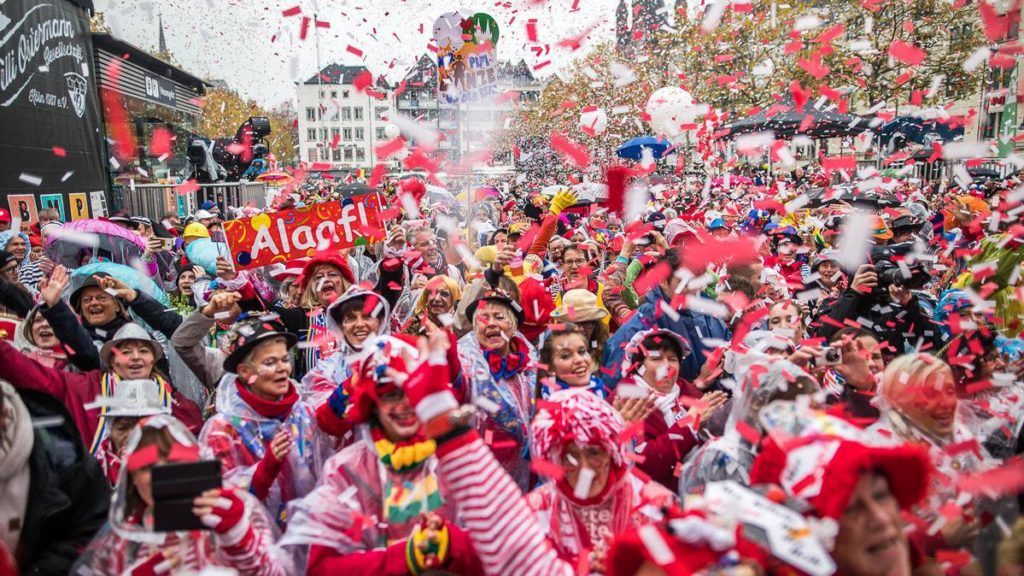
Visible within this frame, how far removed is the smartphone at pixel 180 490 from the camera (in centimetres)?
180

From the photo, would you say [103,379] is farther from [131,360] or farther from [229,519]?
[229,519]

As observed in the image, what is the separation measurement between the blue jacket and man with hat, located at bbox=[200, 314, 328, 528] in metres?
1.72

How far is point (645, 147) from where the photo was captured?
52.1ft

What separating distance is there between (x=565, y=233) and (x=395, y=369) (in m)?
6.58

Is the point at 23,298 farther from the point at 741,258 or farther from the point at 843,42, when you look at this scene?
the point at 843,42

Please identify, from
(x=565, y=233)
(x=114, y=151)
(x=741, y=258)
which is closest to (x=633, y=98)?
(x=565, y=233)

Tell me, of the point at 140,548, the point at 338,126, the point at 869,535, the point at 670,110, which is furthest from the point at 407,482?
the point at 338,126

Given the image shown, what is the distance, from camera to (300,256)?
4930 mm

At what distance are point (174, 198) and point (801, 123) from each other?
14103mm

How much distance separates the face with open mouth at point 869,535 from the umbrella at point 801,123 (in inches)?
510

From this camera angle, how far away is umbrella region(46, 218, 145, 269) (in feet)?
19.7

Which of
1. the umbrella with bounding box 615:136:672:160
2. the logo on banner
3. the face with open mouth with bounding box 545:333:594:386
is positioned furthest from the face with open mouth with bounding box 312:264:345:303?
the umbrella with bounding box 615:136:672:160

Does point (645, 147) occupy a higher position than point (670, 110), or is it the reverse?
point (670, 110)

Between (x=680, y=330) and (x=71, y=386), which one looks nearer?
(x=71, y=386)
